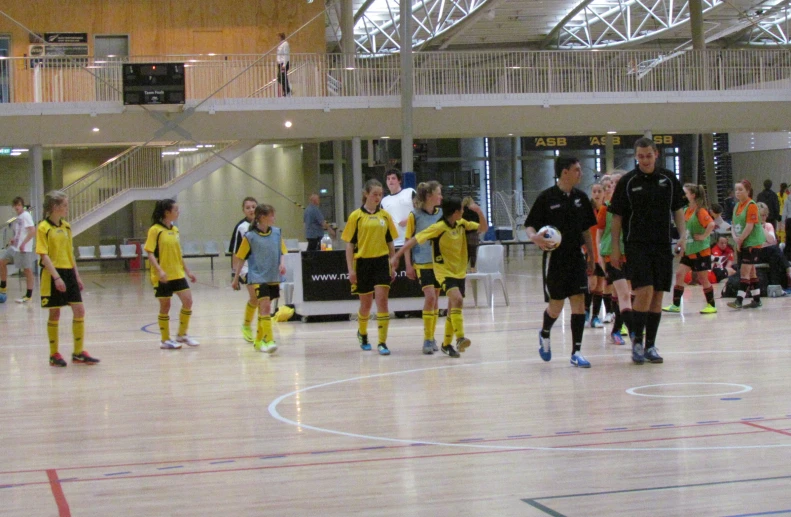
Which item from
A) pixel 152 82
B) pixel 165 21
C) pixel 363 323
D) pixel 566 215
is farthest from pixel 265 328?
pixel 165 21

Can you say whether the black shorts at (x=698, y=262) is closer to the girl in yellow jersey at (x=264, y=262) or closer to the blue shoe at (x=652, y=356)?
the blue shoe at (x=652, y=356)

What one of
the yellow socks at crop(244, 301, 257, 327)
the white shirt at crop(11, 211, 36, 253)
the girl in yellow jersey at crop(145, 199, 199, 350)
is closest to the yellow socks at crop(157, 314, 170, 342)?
the girl in yellow jersey at crop(145, 199, 199, 350)

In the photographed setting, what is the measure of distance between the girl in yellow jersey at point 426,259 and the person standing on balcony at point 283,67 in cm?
1870

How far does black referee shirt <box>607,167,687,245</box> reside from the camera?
8.27 m

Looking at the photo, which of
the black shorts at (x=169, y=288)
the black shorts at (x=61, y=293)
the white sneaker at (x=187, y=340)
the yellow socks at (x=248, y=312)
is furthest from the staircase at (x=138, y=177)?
the black shorts at (x=61, y=293)

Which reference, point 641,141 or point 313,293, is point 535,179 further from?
point 641,141

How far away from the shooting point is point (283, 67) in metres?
28.0

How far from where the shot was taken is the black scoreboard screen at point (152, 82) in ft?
85.9

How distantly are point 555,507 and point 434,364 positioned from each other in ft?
15.7

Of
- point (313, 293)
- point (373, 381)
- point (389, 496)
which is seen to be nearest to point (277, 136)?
point (313, 293)

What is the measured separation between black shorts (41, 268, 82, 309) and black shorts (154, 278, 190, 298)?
3.80 feet

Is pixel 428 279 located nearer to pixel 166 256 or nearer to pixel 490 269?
pixel 166 256

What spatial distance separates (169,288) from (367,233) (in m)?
2.26

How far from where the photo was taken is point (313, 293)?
1341cm
